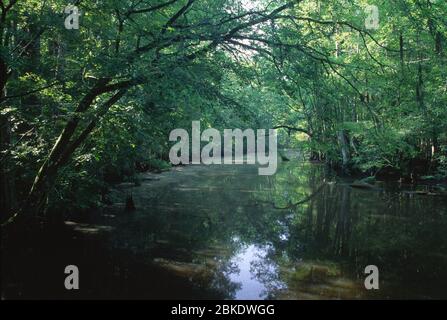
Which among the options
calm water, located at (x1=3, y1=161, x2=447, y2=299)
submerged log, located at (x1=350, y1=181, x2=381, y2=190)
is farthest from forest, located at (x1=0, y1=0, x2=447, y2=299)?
submerged log, located at (x1=350, y1=181, x2=381, y2=190)

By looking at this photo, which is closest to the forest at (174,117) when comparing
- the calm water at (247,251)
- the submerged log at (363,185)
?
the calm water at (247,251)

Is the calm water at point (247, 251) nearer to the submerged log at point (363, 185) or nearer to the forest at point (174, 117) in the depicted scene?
the forest at point (174, 117)

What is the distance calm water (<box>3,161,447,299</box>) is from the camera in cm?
683

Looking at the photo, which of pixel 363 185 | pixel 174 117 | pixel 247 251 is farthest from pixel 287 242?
pixel 363 185

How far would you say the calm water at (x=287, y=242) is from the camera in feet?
23.0

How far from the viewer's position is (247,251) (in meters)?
9.36

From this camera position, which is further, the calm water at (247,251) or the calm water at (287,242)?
the calm water at (287,242)

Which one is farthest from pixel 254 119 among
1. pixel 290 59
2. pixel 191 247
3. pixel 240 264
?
pixel 191 247

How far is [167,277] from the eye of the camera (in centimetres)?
729

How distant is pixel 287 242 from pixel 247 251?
1276 mm

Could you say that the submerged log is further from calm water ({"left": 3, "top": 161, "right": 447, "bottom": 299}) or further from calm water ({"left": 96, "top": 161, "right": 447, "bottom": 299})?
calm water ({"left": 3, "top": 161, "right": 447, "bottom": 299})

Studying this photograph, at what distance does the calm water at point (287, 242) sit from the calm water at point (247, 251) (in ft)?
0.08

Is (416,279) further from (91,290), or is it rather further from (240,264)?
(91,290)

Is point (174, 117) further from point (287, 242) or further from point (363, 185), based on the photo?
point (363, 185)
